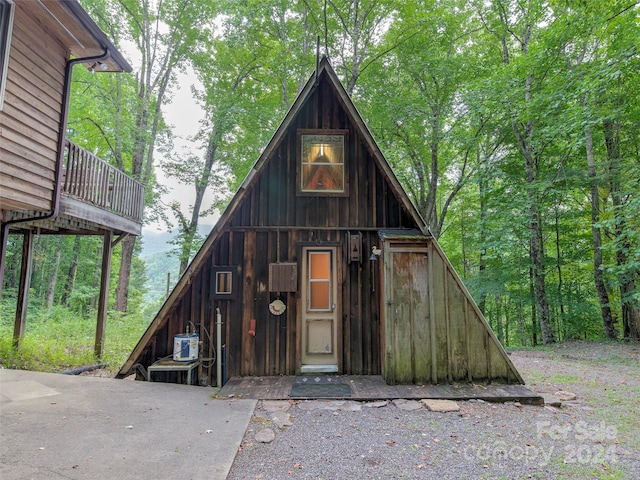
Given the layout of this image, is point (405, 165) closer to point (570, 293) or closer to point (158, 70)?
point (570, 293)

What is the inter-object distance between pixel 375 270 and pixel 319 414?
2.48 meters

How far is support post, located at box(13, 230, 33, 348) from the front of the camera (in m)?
6.52

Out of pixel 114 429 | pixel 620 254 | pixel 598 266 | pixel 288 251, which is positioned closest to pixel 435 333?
pixel 288 251

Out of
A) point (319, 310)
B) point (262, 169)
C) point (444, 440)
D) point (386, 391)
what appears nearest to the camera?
point (444, 440)

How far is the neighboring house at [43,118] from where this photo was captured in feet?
14.4

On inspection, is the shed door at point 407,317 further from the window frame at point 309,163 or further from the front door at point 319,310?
the window frame at point 309,163

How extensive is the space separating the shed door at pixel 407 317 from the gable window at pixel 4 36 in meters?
5.71

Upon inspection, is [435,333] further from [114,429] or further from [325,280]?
[114,429]

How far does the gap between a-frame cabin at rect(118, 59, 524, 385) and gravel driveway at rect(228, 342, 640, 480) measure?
100 centimetres

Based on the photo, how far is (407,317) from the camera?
5082 mm

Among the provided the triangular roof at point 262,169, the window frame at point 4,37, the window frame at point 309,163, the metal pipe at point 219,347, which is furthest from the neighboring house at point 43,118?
the window frame at point 309,163

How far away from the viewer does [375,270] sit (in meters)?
5.61

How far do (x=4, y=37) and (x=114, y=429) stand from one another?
502 centimetres

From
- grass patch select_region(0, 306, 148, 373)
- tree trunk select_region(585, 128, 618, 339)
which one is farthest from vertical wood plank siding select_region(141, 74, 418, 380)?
tree trunk select_region(585, 128, 618, 339)
